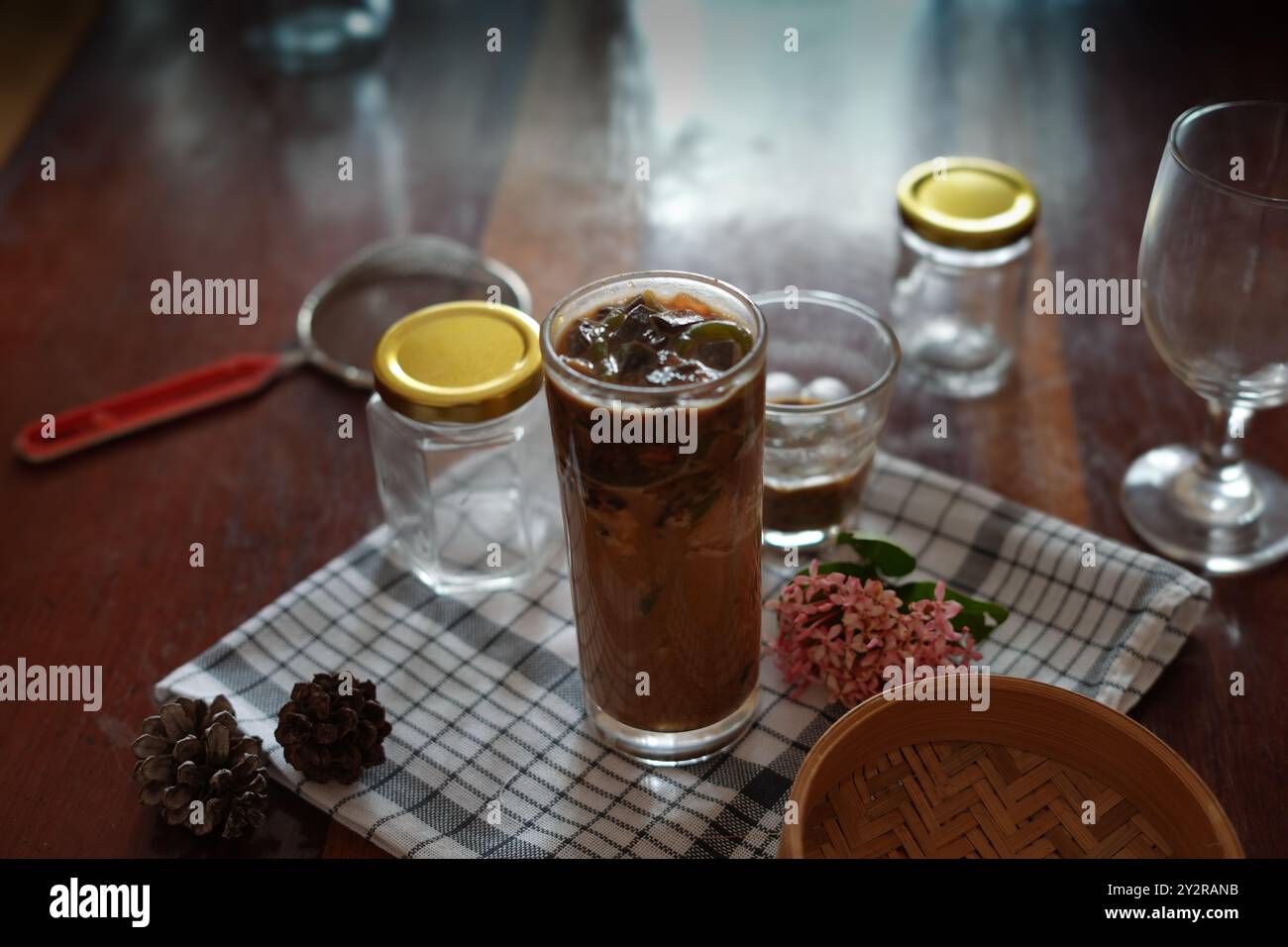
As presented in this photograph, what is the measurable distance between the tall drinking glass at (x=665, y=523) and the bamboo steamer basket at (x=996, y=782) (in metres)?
0.10

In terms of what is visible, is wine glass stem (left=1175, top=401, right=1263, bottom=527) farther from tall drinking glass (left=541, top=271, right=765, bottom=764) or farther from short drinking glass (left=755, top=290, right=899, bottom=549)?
tall drinking glass (left=541, top=271, right=765, bottom=764)

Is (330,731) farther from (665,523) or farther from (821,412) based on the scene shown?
(821,412)

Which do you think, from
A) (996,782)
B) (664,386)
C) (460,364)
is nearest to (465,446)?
(460,364)

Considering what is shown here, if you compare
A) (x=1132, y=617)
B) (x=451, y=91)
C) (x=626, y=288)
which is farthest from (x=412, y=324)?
(x=451, y=91)

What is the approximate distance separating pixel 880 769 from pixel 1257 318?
1.24 feet

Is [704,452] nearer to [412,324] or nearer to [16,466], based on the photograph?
[412,324]

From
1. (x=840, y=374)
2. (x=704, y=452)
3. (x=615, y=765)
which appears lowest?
(x=615, y=765)

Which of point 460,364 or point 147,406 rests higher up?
point 460,364

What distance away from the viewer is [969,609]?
2.70 ft

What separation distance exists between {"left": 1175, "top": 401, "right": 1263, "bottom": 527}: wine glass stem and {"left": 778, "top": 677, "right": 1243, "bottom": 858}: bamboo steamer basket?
0.30 metres

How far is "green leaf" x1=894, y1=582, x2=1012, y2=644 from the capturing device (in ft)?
2.70

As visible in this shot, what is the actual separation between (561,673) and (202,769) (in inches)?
8.7

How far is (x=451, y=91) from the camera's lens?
4.84 feet

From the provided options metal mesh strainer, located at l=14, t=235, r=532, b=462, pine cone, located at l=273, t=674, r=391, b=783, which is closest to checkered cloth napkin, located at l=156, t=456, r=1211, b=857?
pine cone, located at l=273, t=674, r=391, b=783
